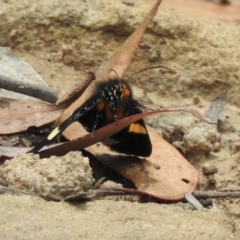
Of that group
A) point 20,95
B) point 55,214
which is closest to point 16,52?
point 20,95

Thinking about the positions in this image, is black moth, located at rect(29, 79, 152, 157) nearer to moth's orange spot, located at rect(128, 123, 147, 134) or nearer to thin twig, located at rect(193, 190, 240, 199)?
moth's orange spot, located at rect(128, 123, 147, 134)

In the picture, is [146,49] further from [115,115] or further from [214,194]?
[214,194]

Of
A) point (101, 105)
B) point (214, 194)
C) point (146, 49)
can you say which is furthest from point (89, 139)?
point (146, 49)

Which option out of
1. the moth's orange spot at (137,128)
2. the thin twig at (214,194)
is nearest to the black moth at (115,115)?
the moth's orange spot at (137,128)

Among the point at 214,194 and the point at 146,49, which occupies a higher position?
the point at 214,194

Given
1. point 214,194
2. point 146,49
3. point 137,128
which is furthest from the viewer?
point 146,49

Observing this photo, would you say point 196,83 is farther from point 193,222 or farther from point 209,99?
point 193,222

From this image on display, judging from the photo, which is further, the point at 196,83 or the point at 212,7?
the point at 212,7

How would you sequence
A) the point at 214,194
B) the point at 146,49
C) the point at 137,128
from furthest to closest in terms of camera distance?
the point at 146,49
the point at 137,128
the point at 214,194
